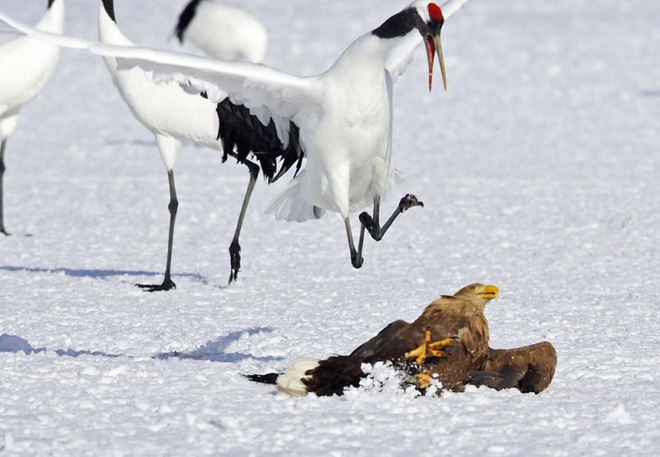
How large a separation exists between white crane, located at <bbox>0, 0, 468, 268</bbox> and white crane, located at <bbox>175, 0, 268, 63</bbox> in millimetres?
8201

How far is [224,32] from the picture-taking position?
1572cm

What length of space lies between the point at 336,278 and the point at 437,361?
338 cm

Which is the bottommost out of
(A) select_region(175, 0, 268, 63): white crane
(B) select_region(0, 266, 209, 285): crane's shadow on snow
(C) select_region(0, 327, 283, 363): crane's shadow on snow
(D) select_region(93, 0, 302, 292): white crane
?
(C) select_region(0, 327, 283, 363): crane's shadow on snow

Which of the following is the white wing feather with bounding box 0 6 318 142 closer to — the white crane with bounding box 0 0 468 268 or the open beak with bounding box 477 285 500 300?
the white crane with bounding box 0 0 468 268

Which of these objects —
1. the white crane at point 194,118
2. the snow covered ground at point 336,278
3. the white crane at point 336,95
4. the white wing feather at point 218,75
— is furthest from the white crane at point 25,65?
the white wing feather at point 218,75


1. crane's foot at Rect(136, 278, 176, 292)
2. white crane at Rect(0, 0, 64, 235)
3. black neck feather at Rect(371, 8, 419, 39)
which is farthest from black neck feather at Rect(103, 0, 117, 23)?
black neck feather at Rect(371, 8, 419, 39)

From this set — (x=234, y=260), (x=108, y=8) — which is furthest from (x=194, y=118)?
(x=108, y=8)

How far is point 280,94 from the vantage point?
692cm

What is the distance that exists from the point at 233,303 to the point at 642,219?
414 cm

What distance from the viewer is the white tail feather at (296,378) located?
5184 millimetres

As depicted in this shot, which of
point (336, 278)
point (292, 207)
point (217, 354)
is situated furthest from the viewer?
point (336, 278)

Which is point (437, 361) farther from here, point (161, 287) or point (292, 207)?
point (161, 287)

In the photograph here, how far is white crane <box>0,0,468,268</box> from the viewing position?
6.60 metres

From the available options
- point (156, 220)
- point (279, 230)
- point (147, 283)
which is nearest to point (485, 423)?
point (147, 283)
